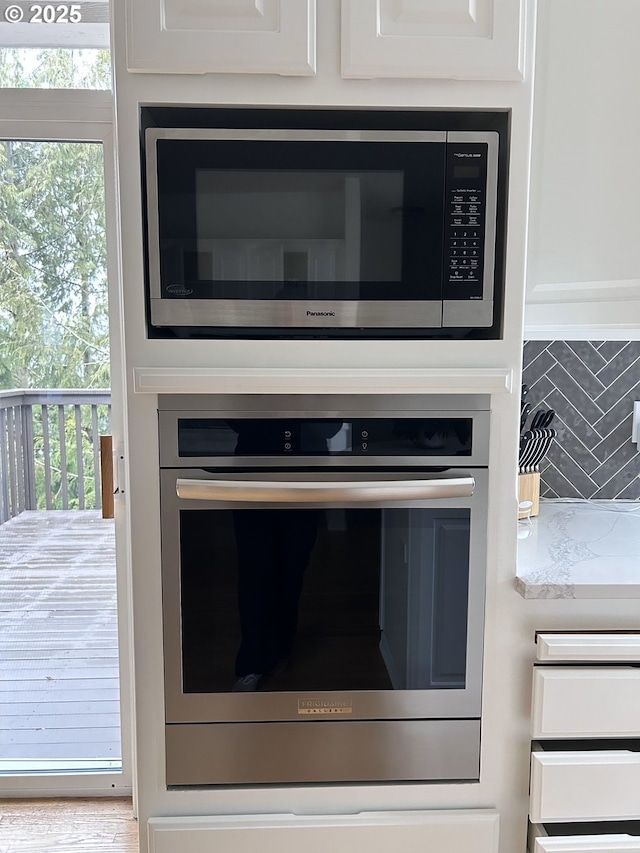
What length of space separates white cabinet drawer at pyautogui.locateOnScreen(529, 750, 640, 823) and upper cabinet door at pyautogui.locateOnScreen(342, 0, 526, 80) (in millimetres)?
1339

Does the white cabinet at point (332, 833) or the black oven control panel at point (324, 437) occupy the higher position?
the black oven control panel at point (324, 437)

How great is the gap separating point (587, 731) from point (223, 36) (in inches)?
59.2

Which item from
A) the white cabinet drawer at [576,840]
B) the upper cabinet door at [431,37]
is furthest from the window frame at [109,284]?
the white cabinet drawer at [576,840]

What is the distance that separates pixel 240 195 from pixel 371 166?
0.84 ft

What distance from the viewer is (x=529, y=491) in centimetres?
167

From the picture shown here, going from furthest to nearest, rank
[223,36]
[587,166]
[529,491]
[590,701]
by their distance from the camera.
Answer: [529,491] < [587,166] < [590,701] < [223,36]

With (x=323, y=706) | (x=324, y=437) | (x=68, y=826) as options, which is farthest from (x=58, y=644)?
(x=324, y=437)

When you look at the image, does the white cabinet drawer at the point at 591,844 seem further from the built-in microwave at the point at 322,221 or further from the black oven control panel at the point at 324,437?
the built-in microwave at the point at 322,221

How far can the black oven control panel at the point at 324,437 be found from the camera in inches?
49.5

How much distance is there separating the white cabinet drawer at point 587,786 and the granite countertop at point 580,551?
331mm

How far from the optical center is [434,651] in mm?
1320

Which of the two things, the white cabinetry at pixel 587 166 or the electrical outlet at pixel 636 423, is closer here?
the white cabinetry at pixel 587 166

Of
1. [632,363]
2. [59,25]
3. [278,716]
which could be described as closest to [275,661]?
[278,716]

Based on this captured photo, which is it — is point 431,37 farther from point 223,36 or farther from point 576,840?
point 576,840
